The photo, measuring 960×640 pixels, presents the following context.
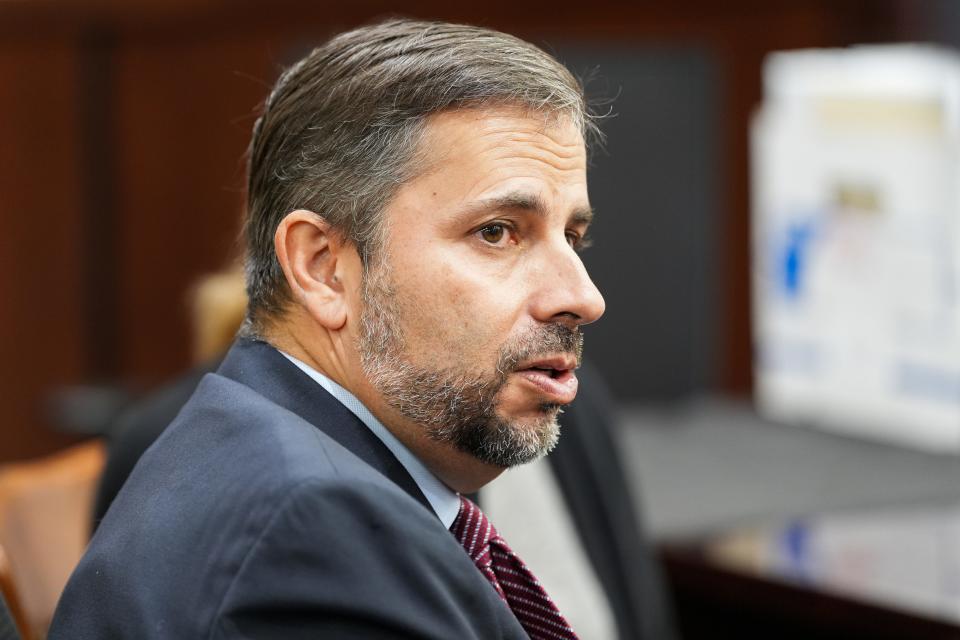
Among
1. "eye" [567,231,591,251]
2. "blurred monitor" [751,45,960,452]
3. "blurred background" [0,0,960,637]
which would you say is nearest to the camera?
"eye" [567,231,591,251]

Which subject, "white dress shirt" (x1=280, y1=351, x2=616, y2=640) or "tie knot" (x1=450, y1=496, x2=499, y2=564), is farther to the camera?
"white dress shirt" (x1=280, y1=351, x2=616, y2=640)

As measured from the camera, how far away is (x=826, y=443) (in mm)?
2572

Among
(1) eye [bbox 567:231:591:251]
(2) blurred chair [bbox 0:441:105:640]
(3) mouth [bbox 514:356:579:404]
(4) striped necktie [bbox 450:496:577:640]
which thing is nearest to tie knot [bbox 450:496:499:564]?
(4) striped necktie [bbox 450:496:577:640]

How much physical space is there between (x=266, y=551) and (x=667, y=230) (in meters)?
1.87

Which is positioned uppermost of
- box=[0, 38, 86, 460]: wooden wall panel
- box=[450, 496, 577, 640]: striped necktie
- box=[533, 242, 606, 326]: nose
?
box=[533, 242, 606, 326]: nose

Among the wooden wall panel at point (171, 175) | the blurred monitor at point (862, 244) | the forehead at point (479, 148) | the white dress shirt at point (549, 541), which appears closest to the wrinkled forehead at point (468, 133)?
the forehead at point (479, 148)

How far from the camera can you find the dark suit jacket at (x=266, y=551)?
2.74ft

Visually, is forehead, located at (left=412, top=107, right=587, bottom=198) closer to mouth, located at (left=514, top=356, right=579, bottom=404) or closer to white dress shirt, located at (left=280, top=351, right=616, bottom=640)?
mouth, located at (left=514, top=356, right=579, bottom=404)

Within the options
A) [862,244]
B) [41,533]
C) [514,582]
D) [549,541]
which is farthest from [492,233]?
[862,244]

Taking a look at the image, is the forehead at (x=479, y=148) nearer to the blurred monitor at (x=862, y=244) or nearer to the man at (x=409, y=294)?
the man at (x=409, y=294)

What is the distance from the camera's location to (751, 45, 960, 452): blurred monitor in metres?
2.40

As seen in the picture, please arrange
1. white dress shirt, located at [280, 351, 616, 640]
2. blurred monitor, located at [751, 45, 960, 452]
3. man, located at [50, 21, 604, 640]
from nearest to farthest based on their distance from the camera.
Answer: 1. man, located at [50, 21, 604, 640]
2. white dress shirt, located at [280, 351, 616, 640]
3. blurred monitor, located at [751, 45, 960, 452]

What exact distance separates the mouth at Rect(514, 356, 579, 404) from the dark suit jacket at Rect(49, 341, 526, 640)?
0.50 feet

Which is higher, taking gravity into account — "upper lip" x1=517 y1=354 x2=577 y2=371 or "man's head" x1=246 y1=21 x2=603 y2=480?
"man's head" x1=246 y1=21 x2=603 y2=480
